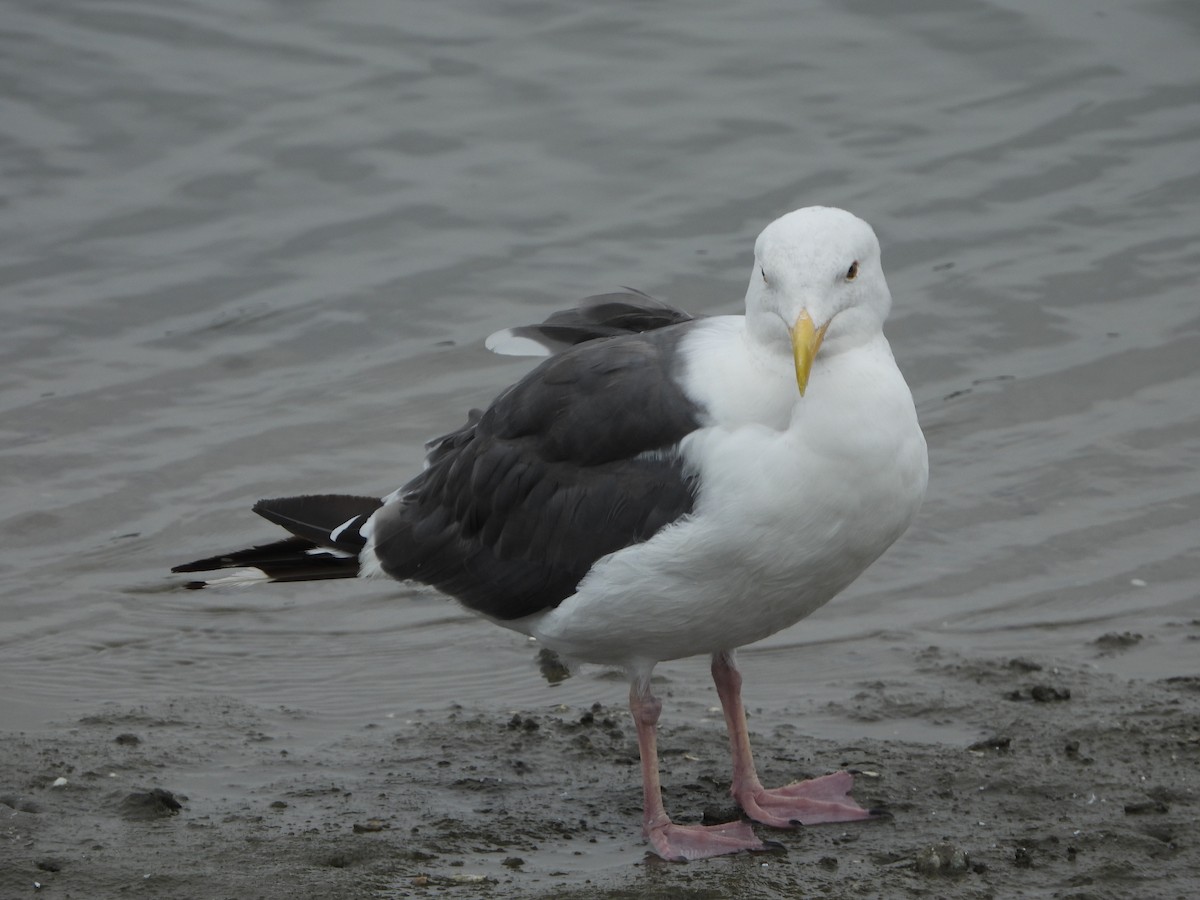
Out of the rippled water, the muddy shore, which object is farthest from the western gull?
the rippled water

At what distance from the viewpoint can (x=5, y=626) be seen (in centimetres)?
710

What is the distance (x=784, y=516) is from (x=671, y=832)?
1077 mm

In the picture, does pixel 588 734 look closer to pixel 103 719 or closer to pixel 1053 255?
pixel 103 719

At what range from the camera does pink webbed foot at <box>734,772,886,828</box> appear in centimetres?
527

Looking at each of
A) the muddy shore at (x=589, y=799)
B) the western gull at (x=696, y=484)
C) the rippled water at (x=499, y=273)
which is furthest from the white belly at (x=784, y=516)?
the rippled water at (x=499, y=273)

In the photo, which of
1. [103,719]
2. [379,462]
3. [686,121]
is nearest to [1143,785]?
[103,719]

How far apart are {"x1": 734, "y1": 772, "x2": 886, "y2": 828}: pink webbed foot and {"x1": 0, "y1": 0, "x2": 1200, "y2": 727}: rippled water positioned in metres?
0.93

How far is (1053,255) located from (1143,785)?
219 inches

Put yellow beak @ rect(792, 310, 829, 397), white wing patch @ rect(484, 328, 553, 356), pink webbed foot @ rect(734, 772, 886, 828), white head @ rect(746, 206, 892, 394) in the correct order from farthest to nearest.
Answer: white wing patch @ rect(484, 328, 553, 356)
pink webbed foot @ rect(734, 772, 886, 828)
white head @ rect(746, 206, 892, 394)
yellow beak @ rect(792, 310, 829, 397)

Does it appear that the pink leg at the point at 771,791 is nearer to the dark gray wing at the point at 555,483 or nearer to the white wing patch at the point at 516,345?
the dark gray wing at the point at 555,483

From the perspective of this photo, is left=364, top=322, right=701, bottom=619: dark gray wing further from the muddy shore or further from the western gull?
the muddy shore

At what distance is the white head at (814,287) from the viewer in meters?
→ 4.71

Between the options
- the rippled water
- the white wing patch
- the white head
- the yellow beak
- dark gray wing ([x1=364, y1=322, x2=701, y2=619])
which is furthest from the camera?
the rippled water

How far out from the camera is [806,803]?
5344 mm
